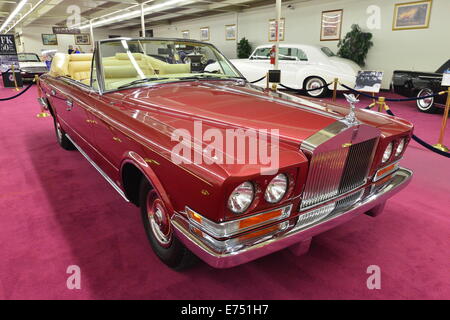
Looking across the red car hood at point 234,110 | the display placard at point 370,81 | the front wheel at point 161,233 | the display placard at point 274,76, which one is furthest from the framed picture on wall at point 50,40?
the front wheel at point 161,233

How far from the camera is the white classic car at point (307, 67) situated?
325 inches

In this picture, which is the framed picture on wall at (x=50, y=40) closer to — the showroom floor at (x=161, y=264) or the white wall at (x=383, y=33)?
the white wall at (x=383, y=33)

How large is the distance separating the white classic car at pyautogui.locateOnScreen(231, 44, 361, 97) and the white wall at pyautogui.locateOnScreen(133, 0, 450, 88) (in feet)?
7.35

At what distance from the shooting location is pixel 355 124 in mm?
1657

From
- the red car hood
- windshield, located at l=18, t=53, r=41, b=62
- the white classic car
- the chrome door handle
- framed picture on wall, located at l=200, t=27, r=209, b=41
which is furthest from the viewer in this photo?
framed picture on wall, located at l=200, t=27, r=209, b=41

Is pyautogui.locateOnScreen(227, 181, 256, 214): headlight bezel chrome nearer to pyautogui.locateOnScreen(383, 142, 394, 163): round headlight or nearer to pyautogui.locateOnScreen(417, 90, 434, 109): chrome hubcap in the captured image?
pyautogui.locateOnScreen(383, 142, 394, 163): round headlight

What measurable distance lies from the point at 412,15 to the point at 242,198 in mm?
10684

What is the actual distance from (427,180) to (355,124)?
2257 millimetres

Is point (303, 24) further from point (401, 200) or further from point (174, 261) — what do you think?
point (174, 261)

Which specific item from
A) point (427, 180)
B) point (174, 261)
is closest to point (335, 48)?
point (427, 180)

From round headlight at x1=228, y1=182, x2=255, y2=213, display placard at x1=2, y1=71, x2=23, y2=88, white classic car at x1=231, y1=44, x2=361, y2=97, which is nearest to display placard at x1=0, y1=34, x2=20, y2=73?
display placard at x1=2, y1=71, x2=23, y2=88

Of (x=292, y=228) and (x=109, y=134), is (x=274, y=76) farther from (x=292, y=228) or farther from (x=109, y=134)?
(x=292, y=228)

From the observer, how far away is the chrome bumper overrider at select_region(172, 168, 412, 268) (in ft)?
4.48

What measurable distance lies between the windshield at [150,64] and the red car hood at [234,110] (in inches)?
6.5
